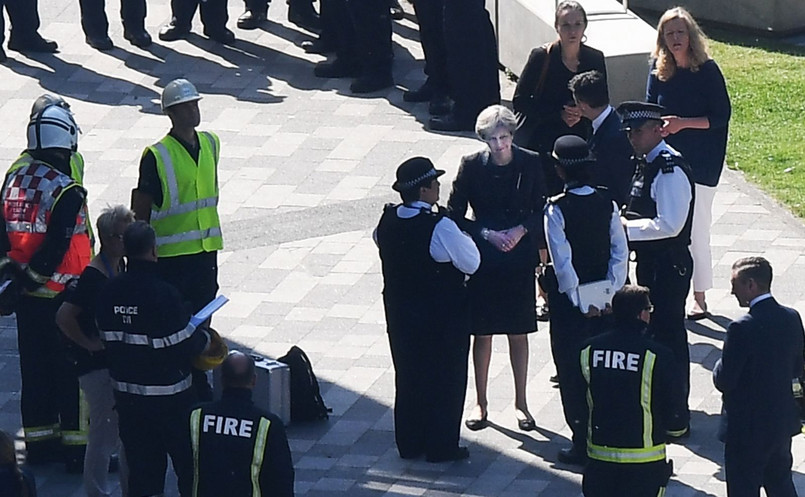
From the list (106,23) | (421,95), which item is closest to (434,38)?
(421,95)

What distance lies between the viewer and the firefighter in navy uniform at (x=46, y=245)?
877 cm

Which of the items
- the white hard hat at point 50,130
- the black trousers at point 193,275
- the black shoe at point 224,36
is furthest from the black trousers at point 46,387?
the black shoe at point 224,36

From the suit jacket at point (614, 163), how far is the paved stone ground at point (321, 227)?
4.35ft

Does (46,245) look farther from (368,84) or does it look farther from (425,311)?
(368,84)

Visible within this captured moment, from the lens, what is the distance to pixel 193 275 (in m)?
9.36

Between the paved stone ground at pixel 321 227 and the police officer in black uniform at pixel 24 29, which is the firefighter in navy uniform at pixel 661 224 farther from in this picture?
the police officer in black uniform at pixel 24 29

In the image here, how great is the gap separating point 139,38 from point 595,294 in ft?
26.8

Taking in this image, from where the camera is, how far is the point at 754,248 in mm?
11523

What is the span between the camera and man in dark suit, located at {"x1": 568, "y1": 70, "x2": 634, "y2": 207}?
30.3 ft

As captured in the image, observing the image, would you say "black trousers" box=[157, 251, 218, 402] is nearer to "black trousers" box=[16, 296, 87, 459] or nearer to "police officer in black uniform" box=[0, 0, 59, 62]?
"black trousers" box=[16, 296, 87, 459]

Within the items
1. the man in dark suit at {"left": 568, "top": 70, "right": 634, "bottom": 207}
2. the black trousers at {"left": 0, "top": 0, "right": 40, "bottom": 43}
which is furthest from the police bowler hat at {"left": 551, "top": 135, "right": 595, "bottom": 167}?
the black trousers at {"left": 0, "top": 0, "right": 40, "bottom": 43}

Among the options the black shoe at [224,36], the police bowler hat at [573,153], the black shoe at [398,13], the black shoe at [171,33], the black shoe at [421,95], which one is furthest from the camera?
the black shoe at [398,13]

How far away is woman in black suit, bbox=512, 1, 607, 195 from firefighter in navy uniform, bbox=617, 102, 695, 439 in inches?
53.5

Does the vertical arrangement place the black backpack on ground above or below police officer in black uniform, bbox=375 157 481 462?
below
